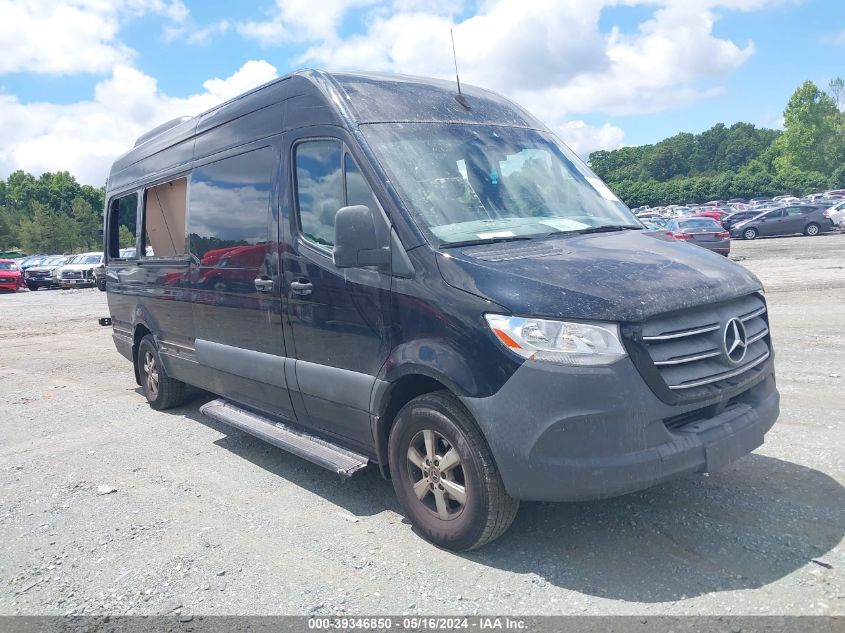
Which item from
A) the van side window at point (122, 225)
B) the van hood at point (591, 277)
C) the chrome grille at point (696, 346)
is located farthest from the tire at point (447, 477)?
the van side window at point (122, 225)

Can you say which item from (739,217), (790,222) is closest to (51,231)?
(739,217)

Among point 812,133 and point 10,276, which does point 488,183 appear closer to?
point 10,276

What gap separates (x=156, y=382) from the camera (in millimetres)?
7430

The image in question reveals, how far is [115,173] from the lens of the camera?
27.1 feet

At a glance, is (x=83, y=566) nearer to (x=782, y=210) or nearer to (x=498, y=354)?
(x=498, y=354)

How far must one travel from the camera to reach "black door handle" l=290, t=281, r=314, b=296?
14.7 ft

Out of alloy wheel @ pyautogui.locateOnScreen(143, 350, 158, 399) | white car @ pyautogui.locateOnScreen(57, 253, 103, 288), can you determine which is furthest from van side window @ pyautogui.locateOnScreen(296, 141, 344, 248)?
white car @ pyautogui.locateOnScreen(57, 253, 103, 288)

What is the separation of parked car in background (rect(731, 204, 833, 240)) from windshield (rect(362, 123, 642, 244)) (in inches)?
1367

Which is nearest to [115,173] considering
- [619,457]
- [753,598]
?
[619,457]

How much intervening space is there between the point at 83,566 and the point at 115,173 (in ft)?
18.3

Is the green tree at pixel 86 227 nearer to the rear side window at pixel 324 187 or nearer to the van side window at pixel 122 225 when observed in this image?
the van side window at pixel 122 225

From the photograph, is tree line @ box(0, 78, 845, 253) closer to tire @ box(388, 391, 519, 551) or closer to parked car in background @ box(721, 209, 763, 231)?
parked car in background @ box(721, 209, 763, 231)

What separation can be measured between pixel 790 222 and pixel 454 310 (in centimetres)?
3679

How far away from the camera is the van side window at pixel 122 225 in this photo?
7.62 metres
